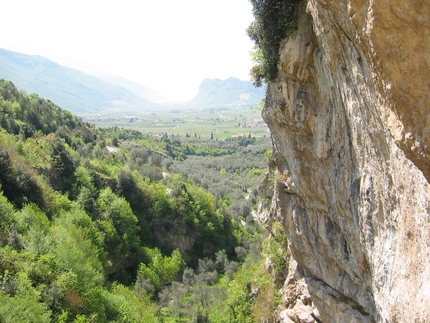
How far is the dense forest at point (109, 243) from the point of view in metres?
19.0

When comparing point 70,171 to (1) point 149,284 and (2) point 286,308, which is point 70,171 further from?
(2) point 286,308

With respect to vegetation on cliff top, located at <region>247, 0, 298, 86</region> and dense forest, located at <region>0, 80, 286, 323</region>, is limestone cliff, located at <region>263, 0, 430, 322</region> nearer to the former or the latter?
vegetation on cliff top, located at <region>247, 0, 298, 86</region>

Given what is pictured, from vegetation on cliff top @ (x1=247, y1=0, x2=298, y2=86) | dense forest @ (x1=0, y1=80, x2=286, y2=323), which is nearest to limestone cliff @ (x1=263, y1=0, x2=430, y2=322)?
vegetation on cliff top @ (x1=247, y1=0, x2=298, y2=86)

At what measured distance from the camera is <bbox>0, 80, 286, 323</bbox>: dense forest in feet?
62.3

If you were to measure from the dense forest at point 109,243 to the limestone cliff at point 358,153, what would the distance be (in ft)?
28.4

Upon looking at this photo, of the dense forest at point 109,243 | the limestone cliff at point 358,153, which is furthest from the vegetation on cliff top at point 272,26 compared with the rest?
the dense forest at point 109,243

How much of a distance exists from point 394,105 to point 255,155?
359ft

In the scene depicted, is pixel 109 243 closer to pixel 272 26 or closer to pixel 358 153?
pixel 272 26

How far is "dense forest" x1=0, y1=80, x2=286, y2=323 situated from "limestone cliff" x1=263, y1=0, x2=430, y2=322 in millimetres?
8644

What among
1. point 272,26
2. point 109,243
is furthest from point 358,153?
point 109,243

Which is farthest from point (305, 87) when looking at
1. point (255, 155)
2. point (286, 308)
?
point (255, 155)

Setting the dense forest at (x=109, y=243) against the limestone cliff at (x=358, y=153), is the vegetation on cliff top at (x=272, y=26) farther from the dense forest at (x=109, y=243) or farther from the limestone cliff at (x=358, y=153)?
the dense forest at (x=109, y=243)

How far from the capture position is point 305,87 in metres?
12.0

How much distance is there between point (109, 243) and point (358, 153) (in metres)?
29.8
